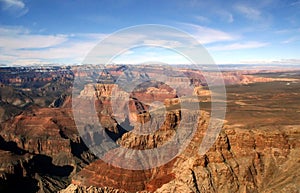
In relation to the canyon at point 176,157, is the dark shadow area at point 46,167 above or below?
below

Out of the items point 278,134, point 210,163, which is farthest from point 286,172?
point 210,163

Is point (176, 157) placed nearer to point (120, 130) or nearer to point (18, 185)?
point (18, 185)

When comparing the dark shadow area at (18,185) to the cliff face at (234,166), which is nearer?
the cliff face at (234,166)

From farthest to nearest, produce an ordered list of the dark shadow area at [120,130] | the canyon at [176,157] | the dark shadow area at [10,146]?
the dark shadow area at [120,130] < the dark shadow area at [10,146] < the canyon at [176,157]

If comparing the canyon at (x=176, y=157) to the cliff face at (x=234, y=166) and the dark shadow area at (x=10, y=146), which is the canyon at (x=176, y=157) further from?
the cliff face at (x=234, y=166)

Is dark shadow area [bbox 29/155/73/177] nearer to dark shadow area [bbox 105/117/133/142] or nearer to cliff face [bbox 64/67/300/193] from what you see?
dark shadow area [bbox 105/117/133/142]

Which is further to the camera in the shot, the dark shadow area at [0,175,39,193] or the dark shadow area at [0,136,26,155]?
the dark shadow area at [0,136,26,155]

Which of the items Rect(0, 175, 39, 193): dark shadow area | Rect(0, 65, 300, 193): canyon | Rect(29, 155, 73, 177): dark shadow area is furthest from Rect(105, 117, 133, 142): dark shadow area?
Rect(0, 175, 39, 193): dark shadow area

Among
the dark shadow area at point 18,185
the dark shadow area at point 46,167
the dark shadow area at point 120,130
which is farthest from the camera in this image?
the dark shadow area at point 120,130

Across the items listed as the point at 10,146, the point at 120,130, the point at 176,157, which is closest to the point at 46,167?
the point at 10,146

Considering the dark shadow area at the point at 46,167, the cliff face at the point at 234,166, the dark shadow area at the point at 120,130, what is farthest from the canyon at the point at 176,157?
the dark shadow area at the point at 120,130
